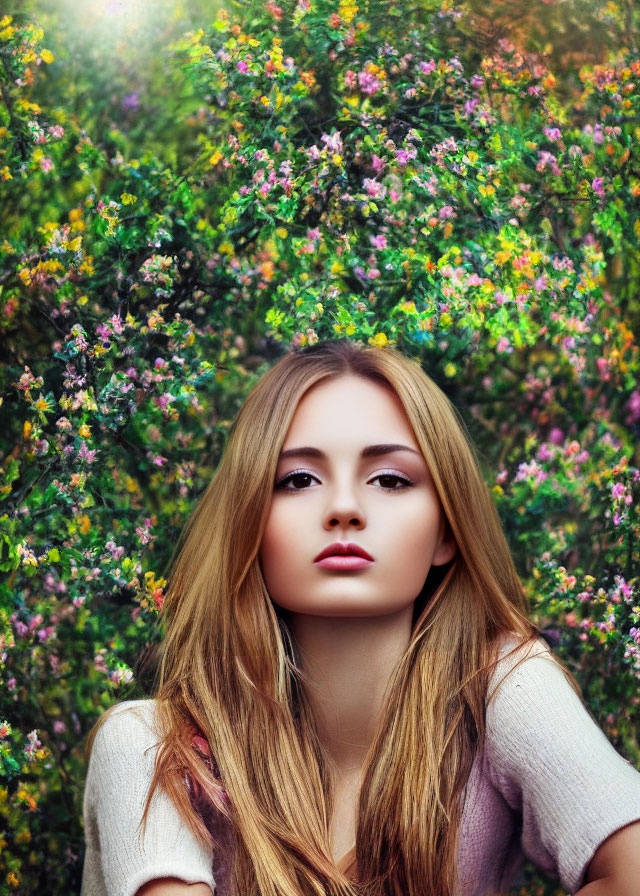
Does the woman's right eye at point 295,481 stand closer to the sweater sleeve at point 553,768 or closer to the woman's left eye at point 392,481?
the woman's left eye at point 392,481

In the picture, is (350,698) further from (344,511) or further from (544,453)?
(544,453)

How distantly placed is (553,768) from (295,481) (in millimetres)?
787

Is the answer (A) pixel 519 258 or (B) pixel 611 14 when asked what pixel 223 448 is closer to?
(A) pixel 519 258

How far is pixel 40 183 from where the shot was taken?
8.25ft

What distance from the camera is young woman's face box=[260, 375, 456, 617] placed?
2.00 m

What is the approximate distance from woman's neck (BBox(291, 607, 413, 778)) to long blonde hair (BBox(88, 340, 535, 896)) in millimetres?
34

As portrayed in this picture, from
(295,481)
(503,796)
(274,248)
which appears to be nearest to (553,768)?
(503,796)

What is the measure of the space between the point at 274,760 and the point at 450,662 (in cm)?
44

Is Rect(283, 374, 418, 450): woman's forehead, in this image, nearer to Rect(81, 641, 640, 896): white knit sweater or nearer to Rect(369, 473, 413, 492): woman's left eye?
Rect(369, 473, 413, 492): woman's left eye

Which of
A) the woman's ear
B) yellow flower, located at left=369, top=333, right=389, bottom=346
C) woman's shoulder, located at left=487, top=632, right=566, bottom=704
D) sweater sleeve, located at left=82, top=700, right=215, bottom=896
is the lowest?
sweater sleeve, located at left=82, top=700, right=215, bottom=896

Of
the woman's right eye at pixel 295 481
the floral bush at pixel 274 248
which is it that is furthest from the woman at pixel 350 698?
the floral bush at pixel 274 248

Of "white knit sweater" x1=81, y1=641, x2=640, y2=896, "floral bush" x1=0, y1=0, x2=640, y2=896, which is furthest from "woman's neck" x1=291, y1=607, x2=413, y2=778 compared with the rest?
"floral bush" x1=0, y1=0, x2=640, y2=896

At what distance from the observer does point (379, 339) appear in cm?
250

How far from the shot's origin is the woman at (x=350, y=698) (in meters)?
1.89
